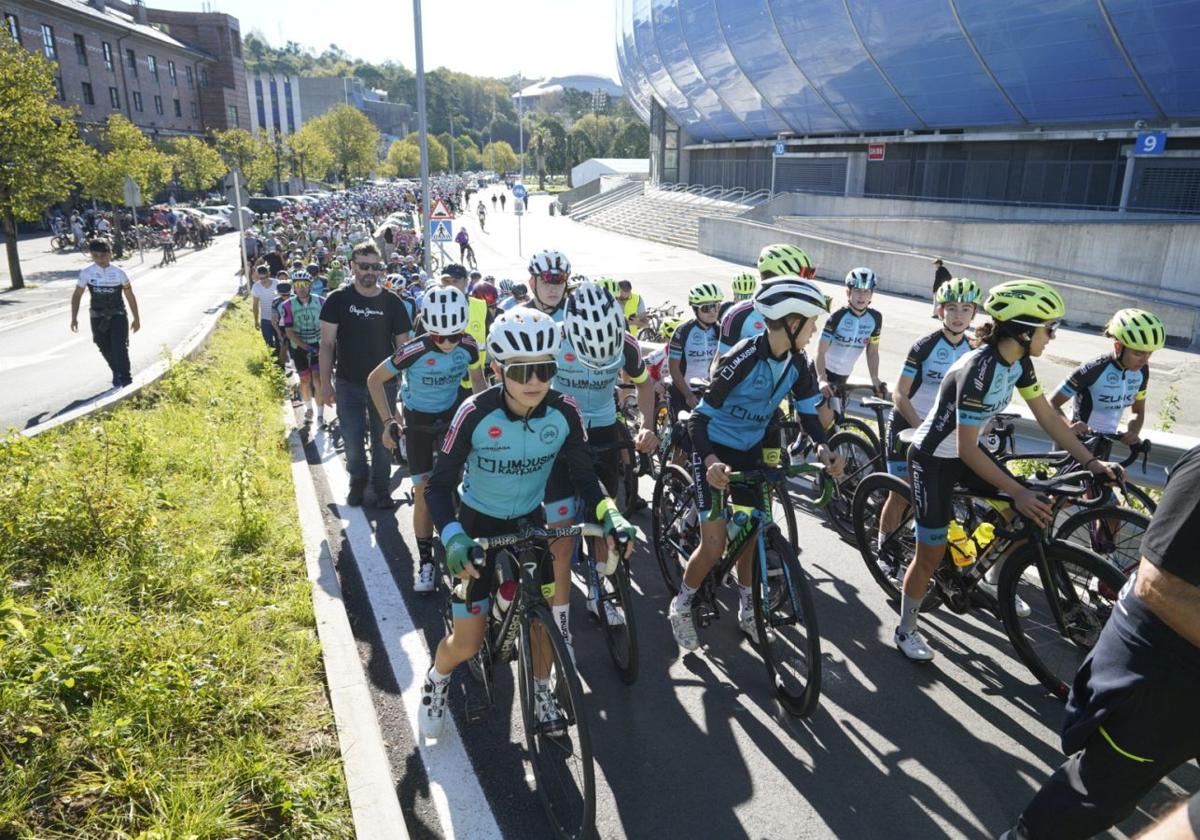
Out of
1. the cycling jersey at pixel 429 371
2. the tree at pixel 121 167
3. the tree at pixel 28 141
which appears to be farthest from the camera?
the tree at pixel 121 167

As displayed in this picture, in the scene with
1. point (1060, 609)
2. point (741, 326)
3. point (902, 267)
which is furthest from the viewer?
point (902, 267)

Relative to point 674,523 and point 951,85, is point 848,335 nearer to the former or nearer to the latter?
point 674,523

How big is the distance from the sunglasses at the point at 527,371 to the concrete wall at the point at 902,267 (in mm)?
21991

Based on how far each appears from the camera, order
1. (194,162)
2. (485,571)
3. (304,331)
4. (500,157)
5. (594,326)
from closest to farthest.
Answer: (485,571), (594,326), (304,331), (194,162), (500,157)

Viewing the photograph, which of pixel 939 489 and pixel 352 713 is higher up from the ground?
pixel 939 489

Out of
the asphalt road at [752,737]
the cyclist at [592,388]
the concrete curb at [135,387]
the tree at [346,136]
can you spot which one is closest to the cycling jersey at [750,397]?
the cyclist at [592,388]

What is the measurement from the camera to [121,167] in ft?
114

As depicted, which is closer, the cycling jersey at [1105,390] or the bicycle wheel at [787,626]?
the bicycle wheel at [787,626]

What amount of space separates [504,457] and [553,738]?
1364mm

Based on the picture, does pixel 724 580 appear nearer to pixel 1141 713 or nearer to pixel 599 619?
pixel 599 619

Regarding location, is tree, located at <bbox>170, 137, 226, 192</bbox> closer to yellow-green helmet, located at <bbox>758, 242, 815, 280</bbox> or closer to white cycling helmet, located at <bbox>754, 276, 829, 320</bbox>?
yellow-green helmet, located at <bbox>758, 242, 815, 280</bbox>

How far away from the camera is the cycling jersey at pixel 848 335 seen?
7.98m

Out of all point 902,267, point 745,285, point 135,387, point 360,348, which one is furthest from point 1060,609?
point 902,267

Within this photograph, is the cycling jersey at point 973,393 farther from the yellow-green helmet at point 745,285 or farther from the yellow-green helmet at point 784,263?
the yellow-green helmet at point 745,285
